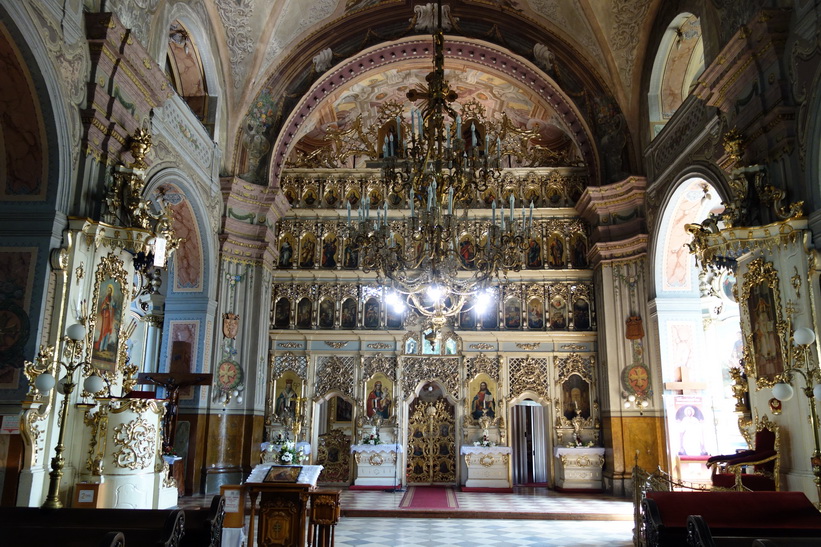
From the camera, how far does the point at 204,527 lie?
17.4 feet

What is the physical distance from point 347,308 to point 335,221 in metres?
2.28

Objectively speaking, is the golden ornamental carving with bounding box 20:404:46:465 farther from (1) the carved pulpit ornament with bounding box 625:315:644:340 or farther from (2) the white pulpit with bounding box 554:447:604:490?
(1) the carved pulpit ornament with bounding box 625:315:644:340

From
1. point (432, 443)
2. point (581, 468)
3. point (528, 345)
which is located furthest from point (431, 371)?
point (581, 468)

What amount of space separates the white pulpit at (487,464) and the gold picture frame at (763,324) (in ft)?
24.3

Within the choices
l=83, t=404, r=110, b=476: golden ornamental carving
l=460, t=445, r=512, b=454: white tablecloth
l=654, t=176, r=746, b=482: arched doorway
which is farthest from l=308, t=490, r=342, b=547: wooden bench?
l=460, t=445, r=512, b=454: white tablecloth

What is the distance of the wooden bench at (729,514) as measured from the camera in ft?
17.7

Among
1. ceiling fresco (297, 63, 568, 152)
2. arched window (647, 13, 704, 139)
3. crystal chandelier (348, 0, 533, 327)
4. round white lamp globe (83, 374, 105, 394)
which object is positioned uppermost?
ceiling fresco (297, 63, 568, 152)

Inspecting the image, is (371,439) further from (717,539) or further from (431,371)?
(717,539)

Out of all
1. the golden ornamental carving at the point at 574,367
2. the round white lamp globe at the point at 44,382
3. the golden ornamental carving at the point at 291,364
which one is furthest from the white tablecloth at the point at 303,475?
the golden ornamental carving at the point at 574,367

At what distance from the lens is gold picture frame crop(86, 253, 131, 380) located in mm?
8305

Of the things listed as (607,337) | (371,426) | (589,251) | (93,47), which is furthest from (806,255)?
(371,426)

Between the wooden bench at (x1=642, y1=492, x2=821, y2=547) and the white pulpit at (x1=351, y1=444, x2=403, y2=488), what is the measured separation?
972cm

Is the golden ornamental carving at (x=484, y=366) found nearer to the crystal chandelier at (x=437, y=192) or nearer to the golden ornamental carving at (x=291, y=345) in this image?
the golden ornamental carving at (x=291, y=345)

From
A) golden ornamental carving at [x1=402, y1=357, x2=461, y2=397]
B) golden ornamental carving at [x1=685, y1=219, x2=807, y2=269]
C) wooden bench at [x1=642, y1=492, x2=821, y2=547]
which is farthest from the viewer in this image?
golden ornamental carving at [x1=402, y1=357, x2=461, y2=397]
